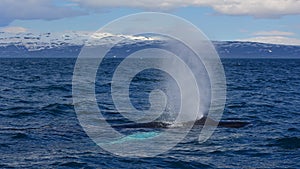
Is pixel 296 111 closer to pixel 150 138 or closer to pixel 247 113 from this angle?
pixel 247 113

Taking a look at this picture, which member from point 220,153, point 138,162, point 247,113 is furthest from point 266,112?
point 138,162

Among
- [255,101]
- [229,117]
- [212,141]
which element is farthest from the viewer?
[255,101]

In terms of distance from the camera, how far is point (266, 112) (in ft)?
119

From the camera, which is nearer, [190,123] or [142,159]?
[142,159]

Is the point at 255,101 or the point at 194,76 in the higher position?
the point at 194,76

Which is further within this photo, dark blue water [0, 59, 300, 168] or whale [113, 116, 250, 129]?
whale [113, 116, 250, 129]

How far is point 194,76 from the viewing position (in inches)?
1423

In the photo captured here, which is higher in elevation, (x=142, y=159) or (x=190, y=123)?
(x=190, y=123)

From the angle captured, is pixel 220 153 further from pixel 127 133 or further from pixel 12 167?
pixel 12 167

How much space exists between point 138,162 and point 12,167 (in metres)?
4.93

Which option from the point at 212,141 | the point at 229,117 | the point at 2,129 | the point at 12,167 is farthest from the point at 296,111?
the point at 12,167

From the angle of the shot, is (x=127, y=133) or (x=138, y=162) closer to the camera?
(x=138, y=162)

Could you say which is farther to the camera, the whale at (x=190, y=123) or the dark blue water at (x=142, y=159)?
the whale at (x=190, y=123)

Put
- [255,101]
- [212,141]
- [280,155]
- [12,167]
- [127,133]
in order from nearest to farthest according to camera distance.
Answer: [12,167] < [280,155] < [212,141] < [127,133] < [255,101]
